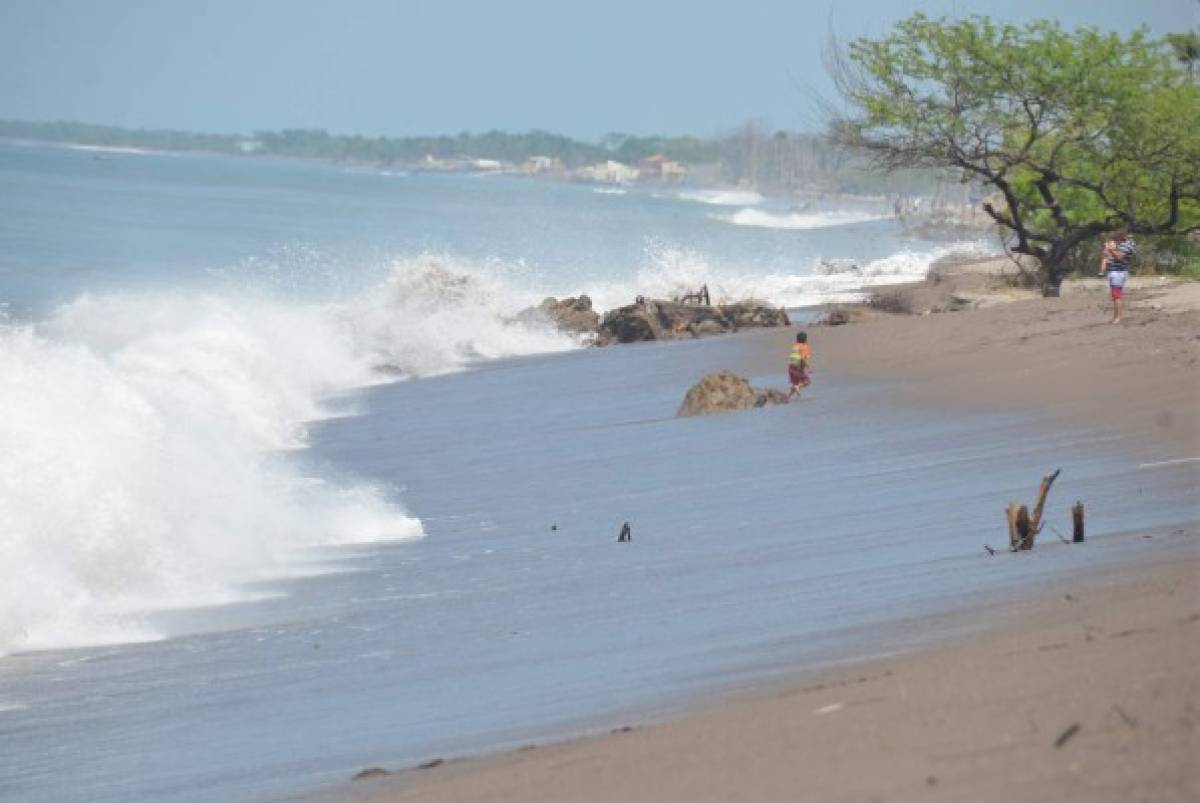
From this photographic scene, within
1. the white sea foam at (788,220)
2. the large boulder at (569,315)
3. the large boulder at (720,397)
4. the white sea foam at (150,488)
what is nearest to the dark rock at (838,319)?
the large boulder at (569,315)

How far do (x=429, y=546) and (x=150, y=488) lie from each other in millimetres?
2760

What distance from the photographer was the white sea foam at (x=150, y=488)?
43.8 feet

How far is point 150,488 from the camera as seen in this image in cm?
1655

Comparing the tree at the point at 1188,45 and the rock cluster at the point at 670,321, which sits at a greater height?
the tree at the point at 1188,45

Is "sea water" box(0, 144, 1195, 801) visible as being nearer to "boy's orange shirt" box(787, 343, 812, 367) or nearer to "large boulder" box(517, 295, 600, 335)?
"boy's orange shirt" box(787, 343, 812, 367)

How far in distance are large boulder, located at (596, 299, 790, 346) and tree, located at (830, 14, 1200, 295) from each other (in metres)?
3.60

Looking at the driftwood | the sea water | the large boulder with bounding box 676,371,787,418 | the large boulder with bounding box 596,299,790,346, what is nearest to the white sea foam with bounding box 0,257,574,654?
the sea water

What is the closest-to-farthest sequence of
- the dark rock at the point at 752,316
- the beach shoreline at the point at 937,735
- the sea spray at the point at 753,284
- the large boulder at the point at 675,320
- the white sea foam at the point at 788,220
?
the beach shoreline at the point at 937,735 → the large boulder at the point at 675,320 → the dark rock at the point at 752,316 → the sea spray at the point at 753,284 → the white sea foam at the point at 788,220

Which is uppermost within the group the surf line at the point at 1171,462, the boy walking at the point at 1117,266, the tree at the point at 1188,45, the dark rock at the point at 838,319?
the tree at the point at 1188,45

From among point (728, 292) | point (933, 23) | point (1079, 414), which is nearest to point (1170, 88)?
point (933, 23)

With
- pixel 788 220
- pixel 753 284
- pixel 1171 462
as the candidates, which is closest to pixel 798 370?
pixel 1171 462

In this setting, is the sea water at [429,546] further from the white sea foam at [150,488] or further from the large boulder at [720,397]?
the large boulder at [720,397]

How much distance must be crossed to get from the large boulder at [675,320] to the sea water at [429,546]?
10.1 ft

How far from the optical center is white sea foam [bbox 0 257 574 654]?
525 inches
